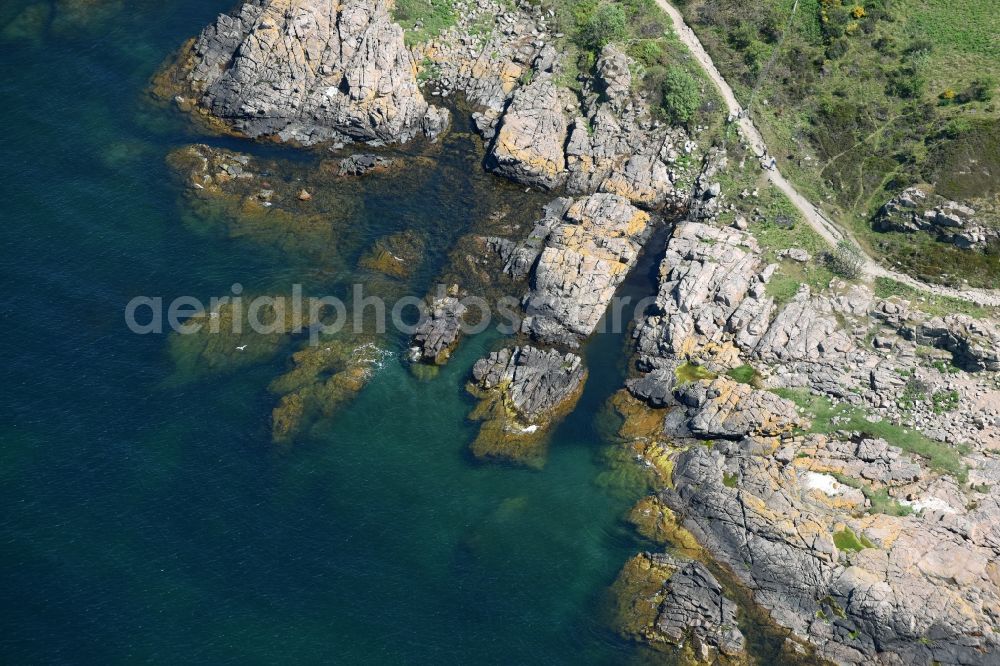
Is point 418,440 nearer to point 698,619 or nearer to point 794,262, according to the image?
point 698,619

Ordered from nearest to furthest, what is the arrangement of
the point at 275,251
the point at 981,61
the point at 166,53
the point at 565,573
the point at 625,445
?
the point at 565,573, the point at 625,445, the point at 275,251, the point at 981,61, the point at 166,53

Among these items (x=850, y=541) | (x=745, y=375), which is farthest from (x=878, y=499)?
(x=745, y=375)

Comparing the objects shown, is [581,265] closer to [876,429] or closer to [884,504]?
[876,429]

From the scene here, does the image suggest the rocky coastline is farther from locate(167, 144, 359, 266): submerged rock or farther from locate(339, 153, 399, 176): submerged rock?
locate(167, 144, 359, 266): submerged rock

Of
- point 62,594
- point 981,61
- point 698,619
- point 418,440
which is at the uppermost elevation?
point 981,61

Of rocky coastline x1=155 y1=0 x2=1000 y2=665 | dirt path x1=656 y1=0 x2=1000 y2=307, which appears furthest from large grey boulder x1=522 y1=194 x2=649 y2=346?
dirt path x1=656 y1=0 x2=1000 y2=307

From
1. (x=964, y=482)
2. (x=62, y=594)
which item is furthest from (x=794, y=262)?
(x=62, y=594)
